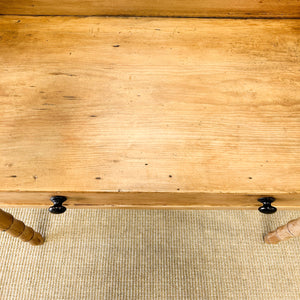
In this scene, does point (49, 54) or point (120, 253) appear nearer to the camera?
point (49, 54)

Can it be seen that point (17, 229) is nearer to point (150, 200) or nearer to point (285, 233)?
point (150, 200)

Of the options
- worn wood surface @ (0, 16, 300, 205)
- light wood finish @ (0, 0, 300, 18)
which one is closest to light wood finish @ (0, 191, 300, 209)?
worn wood surface @ (0, 16, 300, 205)

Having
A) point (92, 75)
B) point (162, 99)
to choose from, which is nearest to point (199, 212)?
point (162, 99)

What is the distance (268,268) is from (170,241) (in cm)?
42

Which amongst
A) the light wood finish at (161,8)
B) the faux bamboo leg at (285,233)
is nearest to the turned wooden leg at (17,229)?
the light wood finish at (161,8)

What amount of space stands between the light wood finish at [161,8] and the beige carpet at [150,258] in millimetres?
804

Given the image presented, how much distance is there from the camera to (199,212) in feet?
4.11

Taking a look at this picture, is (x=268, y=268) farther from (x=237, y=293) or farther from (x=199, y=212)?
(x=199, y=212)

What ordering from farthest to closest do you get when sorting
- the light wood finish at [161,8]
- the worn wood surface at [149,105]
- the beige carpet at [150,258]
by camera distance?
the beige carpet at [150,258]
the light wood finish at [161,8]
the worn wood surface at [149,105]

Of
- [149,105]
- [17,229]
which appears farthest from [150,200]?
[17,229]

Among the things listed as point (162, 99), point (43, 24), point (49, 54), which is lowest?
point (162, 99)

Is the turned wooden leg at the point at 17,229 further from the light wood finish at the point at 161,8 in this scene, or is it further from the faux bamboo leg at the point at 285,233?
the faux bamboo leg at the point at 285,233

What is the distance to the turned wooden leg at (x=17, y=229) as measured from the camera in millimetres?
838

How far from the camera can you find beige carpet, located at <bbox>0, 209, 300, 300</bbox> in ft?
3.65
